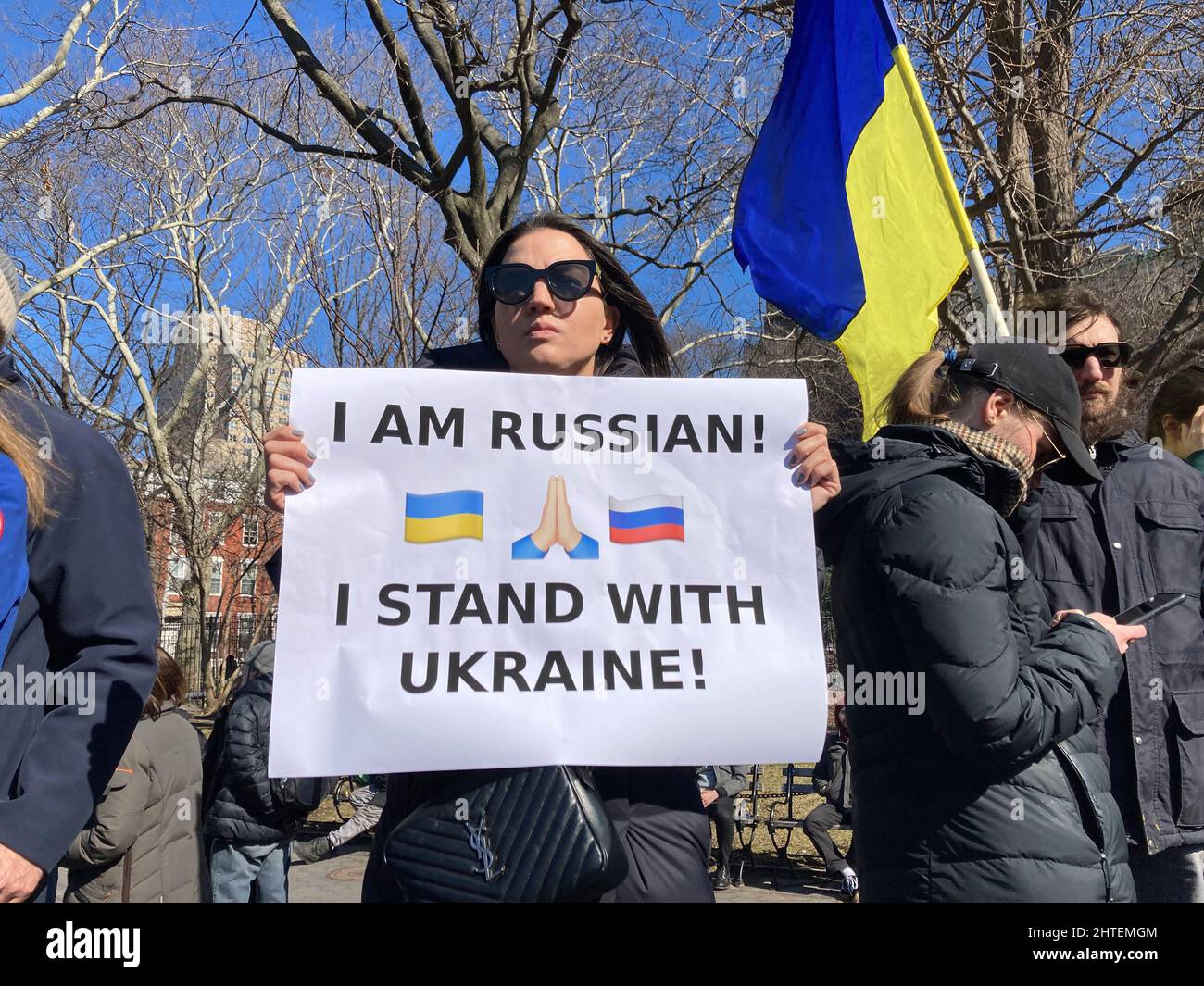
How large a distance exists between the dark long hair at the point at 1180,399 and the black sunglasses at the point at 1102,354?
544 mm

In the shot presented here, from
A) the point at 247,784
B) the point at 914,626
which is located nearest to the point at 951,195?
the point at 914,626

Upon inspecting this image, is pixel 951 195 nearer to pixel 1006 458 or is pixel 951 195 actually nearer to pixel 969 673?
pixel 1006 458

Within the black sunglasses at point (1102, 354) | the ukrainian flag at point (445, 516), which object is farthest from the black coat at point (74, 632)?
the black sunglasses at point (1102, 354)

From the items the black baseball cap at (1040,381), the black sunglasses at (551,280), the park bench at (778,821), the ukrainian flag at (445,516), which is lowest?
the park bench at (778,821)

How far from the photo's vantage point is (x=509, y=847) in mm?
1784

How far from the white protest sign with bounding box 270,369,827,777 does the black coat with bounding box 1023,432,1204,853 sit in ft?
3.12

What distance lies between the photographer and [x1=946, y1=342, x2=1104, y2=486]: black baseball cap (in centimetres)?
245

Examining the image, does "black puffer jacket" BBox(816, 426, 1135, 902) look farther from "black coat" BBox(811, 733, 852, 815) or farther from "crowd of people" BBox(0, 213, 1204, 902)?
"black coat" BBox(811, 733, 852, 815)

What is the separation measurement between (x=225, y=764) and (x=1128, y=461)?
4.20m

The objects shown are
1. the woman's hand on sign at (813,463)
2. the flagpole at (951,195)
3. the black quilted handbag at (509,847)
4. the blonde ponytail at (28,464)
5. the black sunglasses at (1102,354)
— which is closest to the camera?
the black quilted handbag at (509,847)

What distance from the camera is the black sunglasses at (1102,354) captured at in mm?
3326

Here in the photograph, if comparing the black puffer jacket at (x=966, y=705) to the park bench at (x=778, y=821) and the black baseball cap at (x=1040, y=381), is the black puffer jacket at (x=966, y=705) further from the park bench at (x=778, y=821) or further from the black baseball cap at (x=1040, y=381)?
the park bench at (x=778, y=821)

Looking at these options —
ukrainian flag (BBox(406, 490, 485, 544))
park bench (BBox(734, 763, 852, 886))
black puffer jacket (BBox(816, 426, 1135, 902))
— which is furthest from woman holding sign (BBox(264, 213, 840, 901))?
park bench (BBox(734, 763, 852, 886))

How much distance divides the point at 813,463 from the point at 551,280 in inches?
26.9
